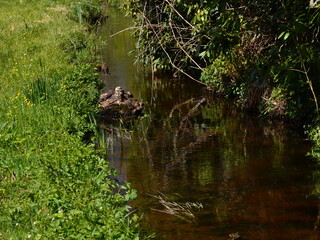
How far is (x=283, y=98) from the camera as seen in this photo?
12648mm

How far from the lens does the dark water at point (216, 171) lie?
8.45 m

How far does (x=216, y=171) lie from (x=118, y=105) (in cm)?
408

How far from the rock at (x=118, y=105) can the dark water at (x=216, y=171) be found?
0.34 metres

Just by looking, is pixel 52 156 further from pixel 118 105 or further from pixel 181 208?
pixel 118 105

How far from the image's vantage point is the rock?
45.6 ft

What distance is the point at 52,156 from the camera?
25.9ft

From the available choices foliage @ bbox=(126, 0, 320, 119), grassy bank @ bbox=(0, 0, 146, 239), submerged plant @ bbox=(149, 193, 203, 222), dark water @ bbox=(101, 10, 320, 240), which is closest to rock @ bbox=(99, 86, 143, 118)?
dark water @ bbox=(101, 10, 320, 240)

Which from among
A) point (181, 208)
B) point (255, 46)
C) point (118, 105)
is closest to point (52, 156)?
point (181, 208)

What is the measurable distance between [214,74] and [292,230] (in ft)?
23.9

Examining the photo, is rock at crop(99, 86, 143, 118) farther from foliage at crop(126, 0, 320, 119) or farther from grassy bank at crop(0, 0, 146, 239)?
foliage at crop(126, 0, 320, 119)

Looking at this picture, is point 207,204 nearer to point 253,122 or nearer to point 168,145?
point 168,145

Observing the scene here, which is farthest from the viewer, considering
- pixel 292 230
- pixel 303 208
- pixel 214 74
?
pixel 214 74

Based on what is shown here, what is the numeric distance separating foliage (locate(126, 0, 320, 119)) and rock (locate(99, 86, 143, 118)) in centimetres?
138

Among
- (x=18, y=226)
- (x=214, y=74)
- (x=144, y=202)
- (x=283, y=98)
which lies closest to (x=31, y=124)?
(x=144, y=202)
